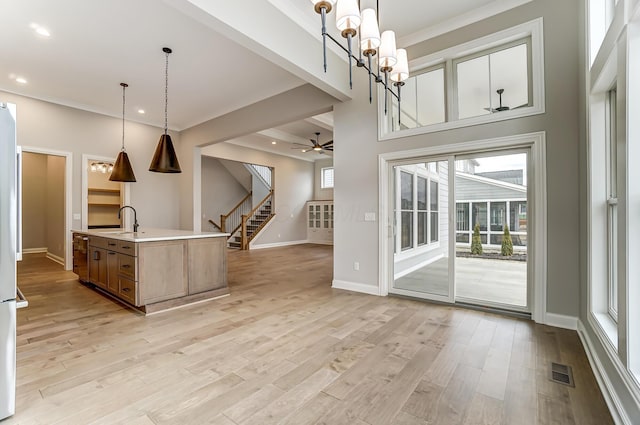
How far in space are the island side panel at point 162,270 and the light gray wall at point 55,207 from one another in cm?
460

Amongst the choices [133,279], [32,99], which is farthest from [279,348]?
[32,99]

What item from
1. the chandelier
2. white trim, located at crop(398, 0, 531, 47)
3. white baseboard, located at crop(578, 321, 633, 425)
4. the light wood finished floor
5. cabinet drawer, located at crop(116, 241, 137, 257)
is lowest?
the light wood finished floor

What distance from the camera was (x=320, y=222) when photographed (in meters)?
11.3

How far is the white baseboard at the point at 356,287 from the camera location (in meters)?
4.28

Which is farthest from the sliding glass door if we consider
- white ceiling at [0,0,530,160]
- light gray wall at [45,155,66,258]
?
light gray wall at [45,155,66,258]

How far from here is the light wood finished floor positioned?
1.75 meters

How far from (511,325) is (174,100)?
254 inches

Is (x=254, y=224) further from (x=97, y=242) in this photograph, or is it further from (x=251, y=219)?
(x=97, y=242)

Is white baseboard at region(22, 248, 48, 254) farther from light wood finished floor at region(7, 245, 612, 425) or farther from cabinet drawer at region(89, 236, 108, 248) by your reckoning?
light wood finished floor at region(7, 245, 612, 425)

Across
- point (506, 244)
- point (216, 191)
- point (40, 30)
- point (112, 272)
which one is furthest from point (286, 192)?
point (506, 244)

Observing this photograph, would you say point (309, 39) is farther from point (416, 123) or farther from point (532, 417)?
point (532, 417)

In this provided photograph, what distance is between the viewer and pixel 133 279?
11.4 ft

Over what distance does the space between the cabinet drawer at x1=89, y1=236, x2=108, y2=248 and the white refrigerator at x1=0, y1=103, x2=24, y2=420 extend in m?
2.71

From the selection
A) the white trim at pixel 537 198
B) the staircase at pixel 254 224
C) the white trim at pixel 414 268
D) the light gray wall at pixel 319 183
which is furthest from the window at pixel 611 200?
the light gray wall at pixel 319 183
